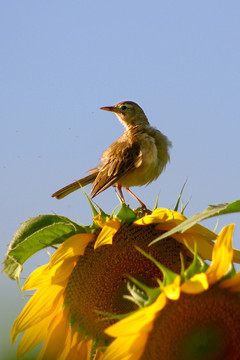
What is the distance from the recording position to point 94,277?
233 cm

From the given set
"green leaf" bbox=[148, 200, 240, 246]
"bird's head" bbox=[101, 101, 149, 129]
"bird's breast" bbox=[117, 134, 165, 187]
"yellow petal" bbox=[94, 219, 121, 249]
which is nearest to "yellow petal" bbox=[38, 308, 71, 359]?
"yellow petal" bbox=[94, 219, 121, 249]

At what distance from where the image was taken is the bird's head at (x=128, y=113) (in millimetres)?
8180

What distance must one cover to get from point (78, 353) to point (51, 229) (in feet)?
2.14

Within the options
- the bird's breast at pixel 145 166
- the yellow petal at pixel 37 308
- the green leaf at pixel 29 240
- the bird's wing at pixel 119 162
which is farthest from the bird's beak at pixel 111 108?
the green leaf at pixel 29 240

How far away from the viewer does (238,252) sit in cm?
228

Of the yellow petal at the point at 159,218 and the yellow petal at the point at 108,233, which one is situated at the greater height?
the yellow petal at the point at 108,233

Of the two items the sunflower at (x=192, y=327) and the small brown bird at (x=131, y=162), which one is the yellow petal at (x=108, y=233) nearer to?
the sunflower at (x=192, y=327)

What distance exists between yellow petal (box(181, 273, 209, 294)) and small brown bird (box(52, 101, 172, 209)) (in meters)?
3.12

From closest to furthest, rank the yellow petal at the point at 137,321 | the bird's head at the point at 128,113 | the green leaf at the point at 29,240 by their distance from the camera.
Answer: the yellow petal at the point at 137,321 → the green leaf at the point at 29,240 → the bird's head at the point at 128,113

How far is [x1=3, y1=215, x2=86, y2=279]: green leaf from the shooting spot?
1982mm

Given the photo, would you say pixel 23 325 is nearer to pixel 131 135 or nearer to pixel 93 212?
pixel 93 212

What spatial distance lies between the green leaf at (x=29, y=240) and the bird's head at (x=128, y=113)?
6.10m

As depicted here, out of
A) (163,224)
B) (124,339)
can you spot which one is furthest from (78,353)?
(124,339)

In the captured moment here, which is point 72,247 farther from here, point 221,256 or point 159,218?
point 221,256
